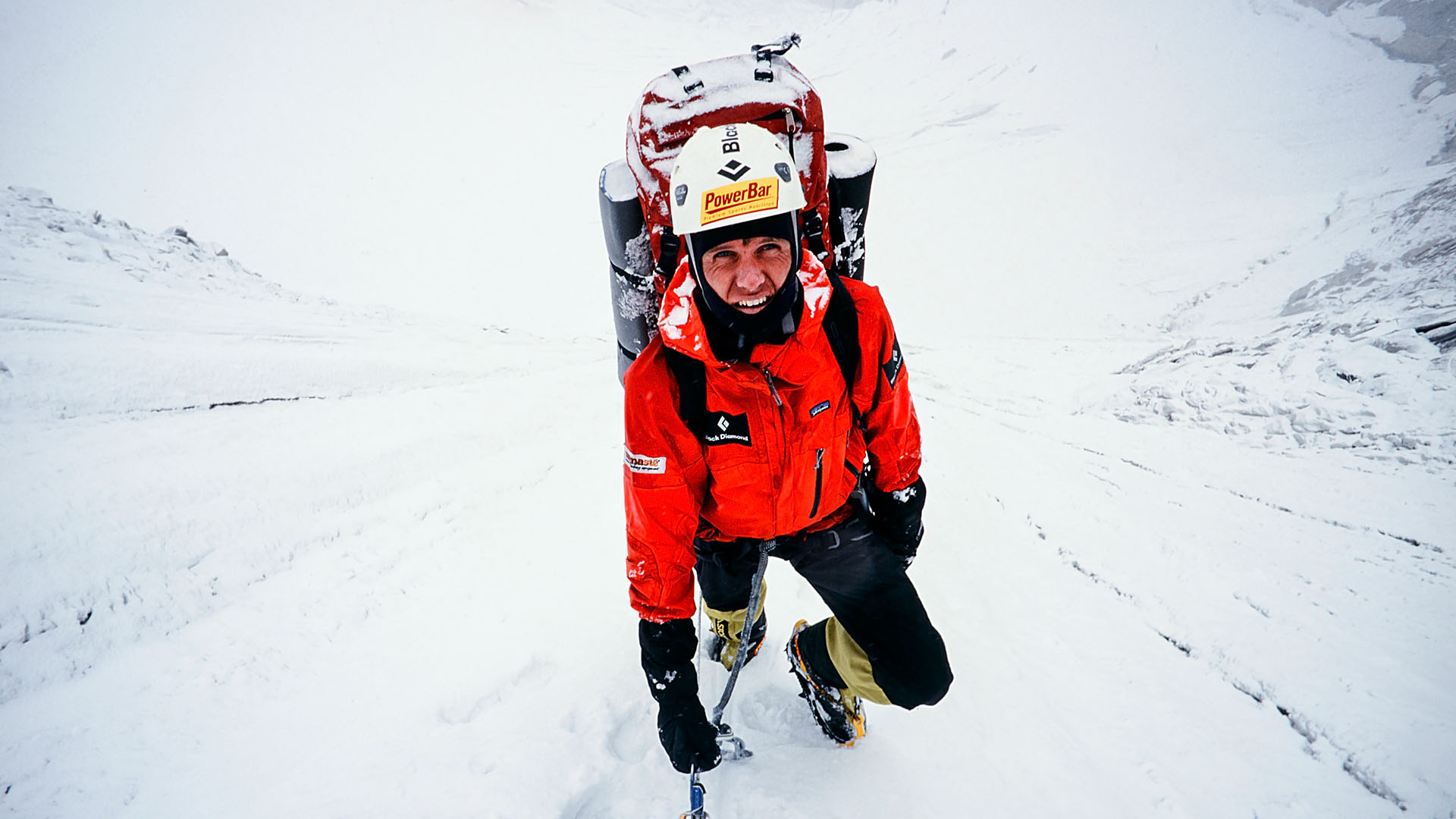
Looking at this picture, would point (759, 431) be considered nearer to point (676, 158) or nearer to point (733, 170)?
point (733, 170)

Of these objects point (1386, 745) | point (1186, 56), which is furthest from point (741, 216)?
point (1186, 56)

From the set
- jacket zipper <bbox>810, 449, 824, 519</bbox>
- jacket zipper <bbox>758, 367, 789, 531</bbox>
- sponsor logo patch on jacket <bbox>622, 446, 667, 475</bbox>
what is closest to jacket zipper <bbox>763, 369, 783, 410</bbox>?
jacket zipper <bbox>758, 367, 789, 531</bbox>

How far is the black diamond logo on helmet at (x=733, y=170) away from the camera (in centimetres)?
202

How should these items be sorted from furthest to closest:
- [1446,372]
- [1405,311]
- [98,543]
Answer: [1405,311] → [1446,372] → [98,543]

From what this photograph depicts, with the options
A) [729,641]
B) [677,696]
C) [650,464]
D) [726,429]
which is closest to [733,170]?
[726,429]

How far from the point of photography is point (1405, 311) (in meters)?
7.47

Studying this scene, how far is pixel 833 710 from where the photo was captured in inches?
102

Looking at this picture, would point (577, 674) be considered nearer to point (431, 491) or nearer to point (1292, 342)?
point (431, 491)

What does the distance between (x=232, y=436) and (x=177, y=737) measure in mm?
3023

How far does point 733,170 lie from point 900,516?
5.42 feet

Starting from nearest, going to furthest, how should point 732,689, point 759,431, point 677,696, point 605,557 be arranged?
point 759,431 → point 677,696 → point 732,689 → point 605,557

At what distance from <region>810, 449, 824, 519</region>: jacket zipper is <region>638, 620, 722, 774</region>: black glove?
731 millimetres

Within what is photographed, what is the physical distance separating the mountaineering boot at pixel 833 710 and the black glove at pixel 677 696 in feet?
2.20

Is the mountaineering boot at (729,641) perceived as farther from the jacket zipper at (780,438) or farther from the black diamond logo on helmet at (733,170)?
the black diamond logo on helmet at (733,170)
